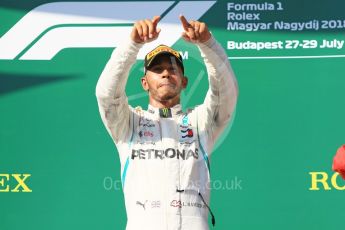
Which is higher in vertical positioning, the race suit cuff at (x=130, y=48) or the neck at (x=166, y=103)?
the race suit cuff at (x=130, y=48)

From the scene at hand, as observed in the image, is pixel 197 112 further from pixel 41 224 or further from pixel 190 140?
pixel 41 224

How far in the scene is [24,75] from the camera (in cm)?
377

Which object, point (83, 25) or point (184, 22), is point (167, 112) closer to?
point (184, 22)

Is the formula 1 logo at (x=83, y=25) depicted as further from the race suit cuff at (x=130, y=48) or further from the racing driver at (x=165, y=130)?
the race suit cuff at (x=130, y=48)

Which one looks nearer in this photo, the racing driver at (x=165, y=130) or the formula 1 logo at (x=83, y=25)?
the racing driver at (x=165, y=130)

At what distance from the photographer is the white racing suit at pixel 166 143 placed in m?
2.60

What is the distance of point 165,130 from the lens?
2.74m

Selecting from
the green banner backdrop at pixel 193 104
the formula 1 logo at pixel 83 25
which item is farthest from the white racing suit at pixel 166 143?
the formula 1 logo at pixel 83 25

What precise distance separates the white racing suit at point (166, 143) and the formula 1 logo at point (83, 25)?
1058mm

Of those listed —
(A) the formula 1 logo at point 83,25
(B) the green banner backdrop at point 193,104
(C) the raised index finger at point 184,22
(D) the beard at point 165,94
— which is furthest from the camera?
(A) the formula 1 logo at point 83,25

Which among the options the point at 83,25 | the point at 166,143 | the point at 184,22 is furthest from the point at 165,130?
the point at 83,25

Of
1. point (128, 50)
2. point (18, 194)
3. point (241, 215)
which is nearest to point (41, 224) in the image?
point (18, 194)

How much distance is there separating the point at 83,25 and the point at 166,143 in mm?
1291

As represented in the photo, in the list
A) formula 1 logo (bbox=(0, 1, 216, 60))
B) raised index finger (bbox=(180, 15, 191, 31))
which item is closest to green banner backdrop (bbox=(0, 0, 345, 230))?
formula 1 logo (bbox=(0, 1, 216, 60))
